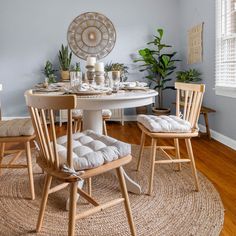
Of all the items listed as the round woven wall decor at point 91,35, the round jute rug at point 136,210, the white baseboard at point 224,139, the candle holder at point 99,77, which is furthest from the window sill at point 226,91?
the round woven wall decor at point 91,35

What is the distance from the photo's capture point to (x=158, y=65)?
4.72 meters

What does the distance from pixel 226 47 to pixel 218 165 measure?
5.00 feet

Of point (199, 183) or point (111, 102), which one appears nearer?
point (111, 102)

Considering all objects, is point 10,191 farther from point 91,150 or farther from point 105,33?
point 105,33

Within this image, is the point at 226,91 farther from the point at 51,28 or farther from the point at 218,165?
the point at 51,28

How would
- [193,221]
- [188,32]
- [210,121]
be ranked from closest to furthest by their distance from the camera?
[193,221], [210,121], [188,32]

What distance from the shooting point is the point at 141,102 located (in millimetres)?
1945

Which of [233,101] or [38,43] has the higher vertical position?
[38,43]

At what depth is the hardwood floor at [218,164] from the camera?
1.90 meters

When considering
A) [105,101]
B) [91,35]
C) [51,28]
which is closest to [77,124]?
[105,101]

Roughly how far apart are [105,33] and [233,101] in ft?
8.91

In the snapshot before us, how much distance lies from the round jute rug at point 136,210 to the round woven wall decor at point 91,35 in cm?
319

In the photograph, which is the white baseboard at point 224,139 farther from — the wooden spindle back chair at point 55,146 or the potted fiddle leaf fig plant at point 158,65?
the wooden spindle back chair at point 55,146

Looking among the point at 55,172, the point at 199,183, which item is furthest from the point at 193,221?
the point at 55,172
